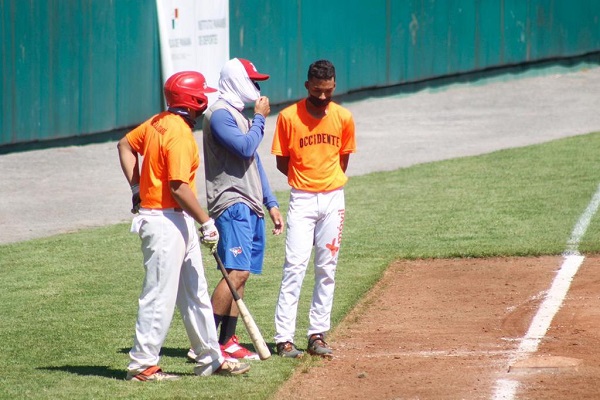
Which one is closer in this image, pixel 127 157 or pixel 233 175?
pixel 127 157

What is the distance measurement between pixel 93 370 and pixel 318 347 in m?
1.47

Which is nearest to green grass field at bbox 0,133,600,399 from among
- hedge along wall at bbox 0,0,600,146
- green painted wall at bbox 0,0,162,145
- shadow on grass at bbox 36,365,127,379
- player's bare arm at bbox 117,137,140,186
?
shadow on grass at bbox 36,365,127,379

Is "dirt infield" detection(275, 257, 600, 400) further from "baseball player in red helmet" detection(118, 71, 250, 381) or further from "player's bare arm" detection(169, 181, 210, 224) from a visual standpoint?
"player's bare arm" detection(169, 181, 210, 224)

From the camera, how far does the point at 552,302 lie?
9047 millimetres

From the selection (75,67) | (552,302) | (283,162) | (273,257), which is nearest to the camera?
(283,162)

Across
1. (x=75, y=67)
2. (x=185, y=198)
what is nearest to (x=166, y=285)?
(x=185, y=198)

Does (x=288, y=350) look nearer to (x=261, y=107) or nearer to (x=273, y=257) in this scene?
(x=261, y=107)

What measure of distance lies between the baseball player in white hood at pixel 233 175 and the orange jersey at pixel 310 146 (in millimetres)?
219

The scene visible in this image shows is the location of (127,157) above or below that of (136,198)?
above

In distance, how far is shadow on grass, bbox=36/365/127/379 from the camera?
7.26 metres

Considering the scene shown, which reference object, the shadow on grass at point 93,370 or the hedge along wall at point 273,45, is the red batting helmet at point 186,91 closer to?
the shadow on grass at point 93,370

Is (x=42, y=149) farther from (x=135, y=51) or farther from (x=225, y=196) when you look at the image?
(x=225, y=196)

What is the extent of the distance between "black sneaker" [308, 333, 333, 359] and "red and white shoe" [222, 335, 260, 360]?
0.36m

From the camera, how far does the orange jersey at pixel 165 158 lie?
265 inches
